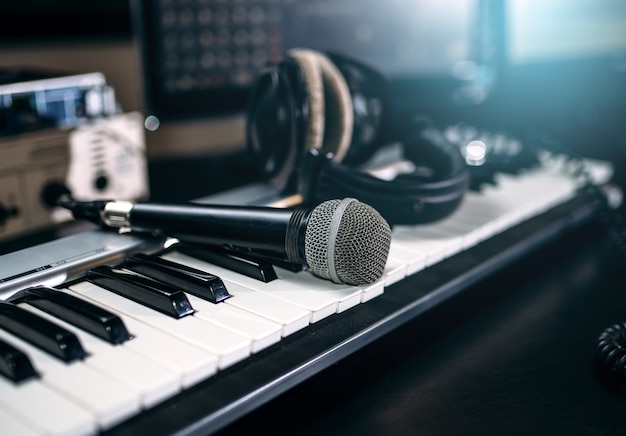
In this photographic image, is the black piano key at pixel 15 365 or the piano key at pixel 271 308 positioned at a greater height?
the black piano key at pixel 15 365

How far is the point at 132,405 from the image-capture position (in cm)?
39

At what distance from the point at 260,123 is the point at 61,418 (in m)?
0.51

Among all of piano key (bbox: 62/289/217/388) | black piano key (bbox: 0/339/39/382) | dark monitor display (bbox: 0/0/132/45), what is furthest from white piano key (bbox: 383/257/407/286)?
dark monitor display (bbox: 0/0/132/45)

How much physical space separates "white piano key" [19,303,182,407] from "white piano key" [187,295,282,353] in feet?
0.24

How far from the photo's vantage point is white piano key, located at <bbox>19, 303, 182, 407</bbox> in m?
0.41

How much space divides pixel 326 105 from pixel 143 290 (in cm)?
38

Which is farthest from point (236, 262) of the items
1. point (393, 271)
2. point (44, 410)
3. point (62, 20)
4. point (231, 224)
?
point (62, 20)

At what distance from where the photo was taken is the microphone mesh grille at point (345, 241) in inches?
21.1

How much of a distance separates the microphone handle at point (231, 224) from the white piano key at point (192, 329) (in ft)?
0.34

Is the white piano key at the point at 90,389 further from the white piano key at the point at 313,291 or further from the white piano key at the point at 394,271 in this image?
the white piano key at the point at 394,271

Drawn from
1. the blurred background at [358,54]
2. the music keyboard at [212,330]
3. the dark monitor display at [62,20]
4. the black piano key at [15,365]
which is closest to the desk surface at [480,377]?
the music keyboard at [212,330]

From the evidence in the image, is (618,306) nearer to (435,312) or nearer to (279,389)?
(435,312)

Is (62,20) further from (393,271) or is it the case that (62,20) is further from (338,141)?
(393,271)

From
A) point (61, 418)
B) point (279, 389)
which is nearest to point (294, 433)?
point (279, 389)
